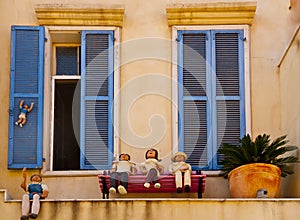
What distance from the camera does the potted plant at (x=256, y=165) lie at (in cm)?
1198

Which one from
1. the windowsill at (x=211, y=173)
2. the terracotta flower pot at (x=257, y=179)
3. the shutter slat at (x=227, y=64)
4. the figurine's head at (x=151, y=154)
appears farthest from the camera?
the shutter slat at (x=227, y=64)

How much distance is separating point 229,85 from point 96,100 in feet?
5.23

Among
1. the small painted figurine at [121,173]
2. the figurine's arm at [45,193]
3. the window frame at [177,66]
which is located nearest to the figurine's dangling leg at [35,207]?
the figurine's arm at [45,193]

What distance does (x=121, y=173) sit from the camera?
12.1 m

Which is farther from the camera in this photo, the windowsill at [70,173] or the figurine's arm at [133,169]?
the windowsill at [70,173]

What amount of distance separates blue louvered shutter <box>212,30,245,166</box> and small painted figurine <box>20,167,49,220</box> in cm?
219

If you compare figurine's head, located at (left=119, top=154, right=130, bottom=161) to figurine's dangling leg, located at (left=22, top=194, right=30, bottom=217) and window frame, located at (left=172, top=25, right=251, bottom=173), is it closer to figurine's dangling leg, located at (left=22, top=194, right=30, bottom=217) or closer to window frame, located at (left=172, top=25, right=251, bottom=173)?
window frame, located at (left=172, top=25, right=251, bottom=173)

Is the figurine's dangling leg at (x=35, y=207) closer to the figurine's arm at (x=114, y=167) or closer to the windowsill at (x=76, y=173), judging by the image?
the figurine's arm at (x=114, y=167)

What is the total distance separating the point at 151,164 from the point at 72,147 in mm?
1318

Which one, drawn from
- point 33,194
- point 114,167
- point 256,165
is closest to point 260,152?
point 256,165

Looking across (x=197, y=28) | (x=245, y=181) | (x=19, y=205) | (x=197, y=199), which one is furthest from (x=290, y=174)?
(x=19, y=205)

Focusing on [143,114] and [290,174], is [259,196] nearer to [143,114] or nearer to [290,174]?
[290,174]

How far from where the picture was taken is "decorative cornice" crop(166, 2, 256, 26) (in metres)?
13.3

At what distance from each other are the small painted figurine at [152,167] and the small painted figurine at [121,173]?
0.47 feet
